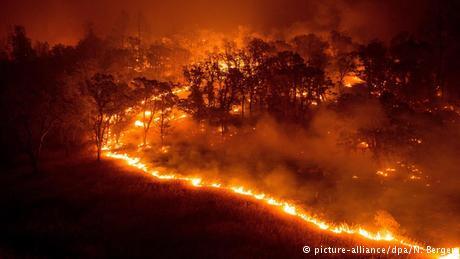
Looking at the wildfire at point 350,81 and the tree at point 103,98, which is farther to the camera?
the wildfire at point 350,81

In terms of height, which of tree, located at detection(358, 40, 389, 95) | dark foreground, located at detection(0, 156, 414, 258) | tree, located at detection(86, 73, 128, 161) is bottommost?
dark foreground, located at detection(0, 156, 414, 258)

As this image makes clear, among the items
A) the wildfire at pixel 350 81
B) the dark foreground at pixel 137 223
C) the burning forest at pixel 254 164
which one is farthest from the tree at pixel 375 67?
the dark foreground at pixel 137 223

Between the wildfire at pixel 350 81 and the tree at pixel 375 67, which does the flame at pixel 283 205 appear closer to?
the tree at pixel 375 67

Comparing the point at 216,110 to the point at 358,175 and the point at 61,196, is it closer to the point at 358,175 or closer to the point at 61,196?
the point at 358,175

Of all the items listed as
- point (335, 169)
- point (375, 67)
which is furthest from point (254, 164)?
point (375, 67)

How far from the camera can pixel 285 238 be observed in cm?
1933

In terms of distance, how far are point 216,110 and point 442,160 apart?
22.7 metres

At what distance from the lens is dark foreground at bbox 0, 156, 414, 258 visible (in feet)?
56.8

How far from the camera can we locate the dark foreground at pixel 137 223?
17.3 metres

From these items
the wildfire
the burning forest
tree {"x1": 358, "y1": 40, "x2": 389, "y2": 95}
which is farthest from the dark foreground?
the wildfire

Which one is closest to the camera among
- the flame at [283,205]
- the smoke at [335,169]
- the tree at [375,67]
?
the flame at [283,205]

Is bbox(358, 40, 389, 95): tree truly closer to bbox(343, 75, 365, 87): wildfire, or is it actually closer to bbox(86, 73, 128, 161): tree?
bbox(343, 75, 365, 87): wildfire

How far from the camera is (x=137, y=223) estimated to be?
2053 cm

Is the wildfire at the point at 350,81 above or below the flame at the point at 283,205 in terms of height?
above
